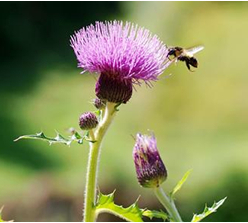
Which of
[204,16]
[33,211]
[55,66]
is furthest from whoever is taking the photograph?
[55,66]

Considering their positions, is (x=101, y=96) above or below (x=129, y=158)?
below

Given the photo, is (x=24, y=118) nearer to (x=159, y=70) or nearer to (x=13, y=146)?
(x=13, y=146)

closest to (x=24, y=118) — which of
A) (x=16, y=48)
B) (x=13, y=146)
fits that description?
(x=13, y=146)

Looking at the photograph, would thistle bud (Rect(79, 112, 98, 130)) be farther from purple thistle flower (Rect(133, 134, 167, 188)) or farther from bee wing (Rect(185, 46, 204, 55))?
bee wing (Rect(185, 46, 204, 55))

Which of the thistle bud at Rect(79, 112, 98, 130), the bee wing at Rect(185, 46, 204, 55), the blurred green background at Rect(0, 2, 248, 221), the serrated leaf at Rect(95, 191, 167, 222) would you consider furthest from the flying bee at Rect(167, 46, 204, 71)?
the blurred green background at Rect(0, 2, 248, 221)

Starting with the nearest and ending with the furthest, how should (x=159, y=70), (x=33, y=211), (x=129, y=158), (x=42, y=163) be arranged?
(x=159, y=70) → (x=33, y=211) → (x=129, y=158) → (x=42, y=163)

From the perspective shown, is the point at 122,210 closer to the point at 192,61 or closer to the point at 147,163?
the point at 147,163

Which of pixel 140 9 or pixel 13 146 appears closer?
pixel 13 146
